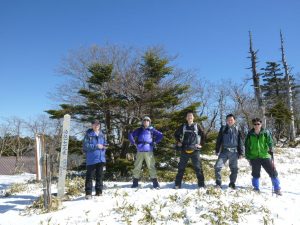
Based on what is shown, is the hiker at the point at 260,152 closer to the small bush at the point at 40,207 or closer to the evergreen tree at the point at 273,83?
the small bush at the point at 40,207

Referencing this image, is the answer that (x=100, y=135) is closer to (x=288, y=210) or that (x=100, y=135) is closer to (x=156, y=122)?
(x=288, y=210)

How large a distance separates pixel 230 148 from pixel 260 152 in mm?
765

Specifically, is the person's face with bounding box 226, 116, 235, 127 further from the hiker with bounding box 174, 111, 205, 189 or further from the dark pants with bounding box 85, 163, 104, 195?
the dark pants with bounding box 85, 163, 104, 195

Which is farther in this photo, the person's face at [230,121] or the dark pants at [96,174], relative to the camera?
the person's face at [230,121]

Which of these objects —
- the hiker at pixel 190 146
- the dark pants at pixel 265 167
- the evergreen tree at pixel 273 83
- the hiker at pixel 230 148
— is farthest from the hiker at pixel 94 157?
the evergreen tree at pixel 273 83

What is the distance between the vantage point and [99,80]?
14.8 metres

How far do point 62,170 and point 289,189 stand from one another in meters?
6.51

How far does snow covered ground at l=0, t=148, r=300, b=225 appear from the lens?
6.57 m

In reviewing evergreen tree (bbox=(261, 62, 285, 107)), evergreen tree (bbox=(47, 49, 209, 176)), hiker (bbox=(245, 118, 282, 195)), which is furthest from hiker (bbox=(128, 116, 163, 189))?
evergreen tree (bbox=(261, 62, 285, 107))

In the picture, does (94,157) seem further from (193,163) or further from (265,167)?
(265,167)

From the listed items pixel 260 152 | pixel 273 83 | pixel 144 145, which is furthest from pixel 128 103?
pixel 273 83

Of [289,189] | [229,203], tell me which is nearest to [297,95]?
[289,189]

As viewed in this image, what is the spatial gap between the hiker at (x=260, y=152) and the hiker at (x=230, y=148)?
280mm

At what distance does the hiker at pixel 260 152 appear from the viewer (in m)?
8.59
